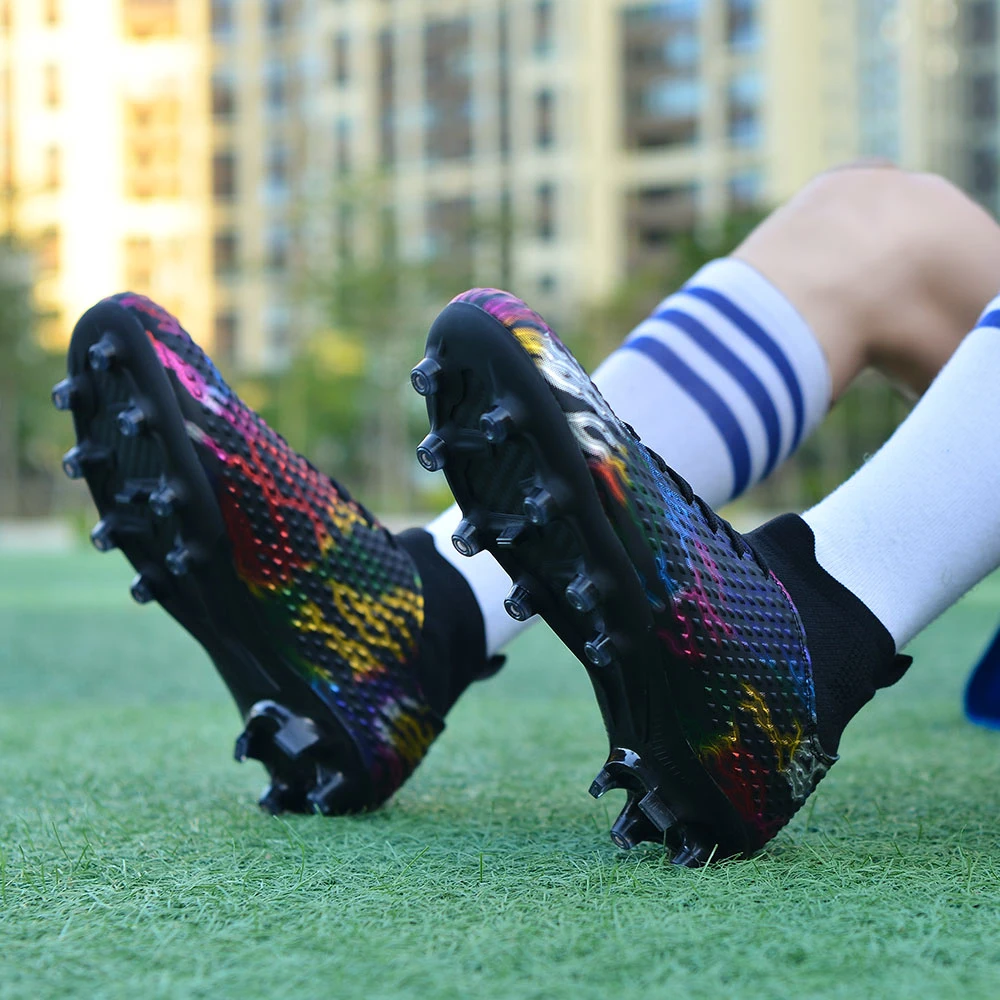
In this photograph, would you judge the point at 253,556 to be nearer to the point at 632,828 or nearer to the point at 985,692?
the point at 632,828

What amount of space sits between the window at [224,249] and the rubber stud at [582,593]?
27049 mm

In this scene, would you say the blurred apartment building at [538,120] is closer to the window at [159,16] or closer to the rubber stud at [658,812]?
the window at [159,16]

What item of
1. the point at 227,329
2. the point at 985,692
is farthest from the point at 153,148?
the point at 985,692

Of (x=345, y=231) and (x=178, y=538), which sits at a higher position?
(x=178, y=538)

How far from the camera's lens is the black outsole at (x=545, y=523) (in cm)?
48

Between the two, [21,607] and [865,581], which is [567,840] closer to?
[865,581]

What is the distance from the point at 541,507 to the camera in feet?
1.56

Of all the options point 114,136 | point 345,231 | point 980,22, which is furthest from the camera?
point 980,22

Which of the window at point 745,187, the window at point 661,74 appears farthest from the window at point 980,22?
the window at point 745,187

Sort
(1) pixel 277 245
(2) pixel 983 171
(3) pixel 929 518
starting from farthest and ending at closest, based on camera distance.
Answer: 1. (2) pixel 983 171
2. (1) pixel 277 245
3. (3) pixel 929 518

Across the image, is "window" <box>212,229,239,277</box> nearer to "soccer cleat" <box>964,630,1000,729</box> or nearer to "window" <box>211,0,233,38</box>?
"window" <box>211,0,233,38</box>

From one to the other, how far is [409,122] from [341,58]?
6.39 ft

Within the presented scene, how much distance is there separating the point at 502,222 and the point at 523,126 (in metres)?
8.65

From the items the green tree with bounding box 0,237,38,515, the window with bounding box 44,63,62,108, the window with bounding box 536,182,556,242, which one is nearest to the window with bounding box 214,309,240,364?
the window with bounding box 44,63,62,108
